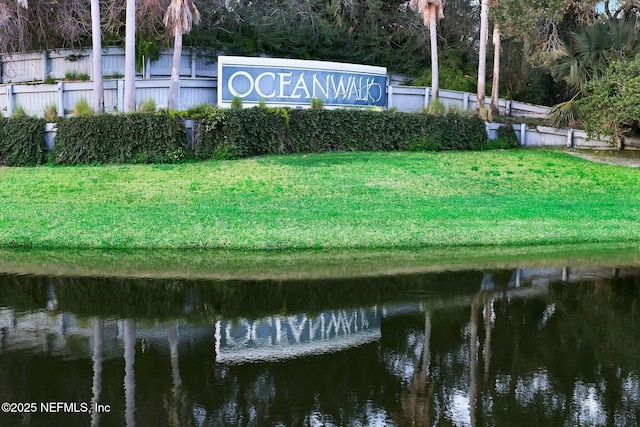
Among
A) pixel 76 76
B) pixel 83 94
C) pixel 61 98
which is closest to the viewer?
pixel 61 98

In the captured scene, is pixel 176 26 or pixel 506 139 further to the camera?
pixel 506 139

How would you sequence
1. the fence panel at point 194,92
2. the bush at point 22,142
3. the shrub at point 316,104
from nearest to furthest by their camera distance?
the bush at point 22,142, the shrub at point 316,104, the fence panel at point 194,92

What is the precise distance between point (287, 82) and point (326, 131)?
2.08 meters

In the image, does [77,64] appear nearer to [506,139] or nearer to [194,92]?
[194,92]

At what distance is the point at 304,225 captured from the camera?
14.1 m

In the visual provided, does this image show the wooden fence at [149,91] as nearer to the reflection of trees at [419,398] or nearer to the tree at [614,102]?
the tree at [614,102]

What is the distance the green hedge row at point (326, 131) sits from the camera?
21562mm

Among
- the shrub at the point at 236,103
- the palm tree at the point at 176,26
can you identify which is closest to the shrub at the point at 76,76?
the palm tree at the point at 176,26

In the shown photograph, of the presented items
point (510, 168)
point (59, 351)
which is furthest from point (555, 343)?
point (510, 168)

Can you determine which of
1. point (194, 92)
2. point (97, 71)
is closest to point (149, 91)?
point (194, 92)

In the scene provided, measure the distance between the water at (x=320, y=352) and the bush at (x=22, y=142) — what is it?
1141 cm

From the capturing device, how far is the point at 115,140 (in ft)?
68.2

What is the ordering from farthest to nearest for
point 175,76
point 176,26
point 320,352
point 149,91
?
point 149,91, point 175,76, point 176,26, point 320,352

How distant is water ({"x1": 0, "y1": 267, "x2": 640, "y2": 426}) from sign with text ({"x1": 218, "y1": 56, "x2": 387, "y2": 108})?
44.5 ft
